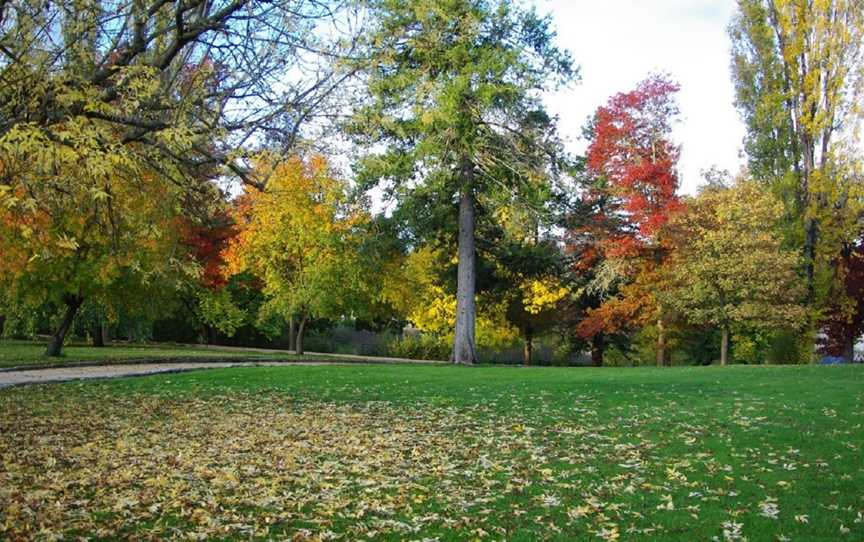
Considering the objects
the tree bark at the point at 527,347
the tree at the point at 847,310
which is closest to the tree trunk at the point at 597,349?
the tree bark at the point at 527,347

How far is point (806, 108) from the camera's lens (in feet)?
96.5

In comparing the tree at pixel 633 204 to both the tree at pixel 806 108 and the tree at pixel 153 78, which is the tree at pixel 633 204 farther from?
the tree at pixel 153 78

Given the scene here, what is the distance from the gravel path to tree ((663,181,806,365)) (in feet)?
54.3

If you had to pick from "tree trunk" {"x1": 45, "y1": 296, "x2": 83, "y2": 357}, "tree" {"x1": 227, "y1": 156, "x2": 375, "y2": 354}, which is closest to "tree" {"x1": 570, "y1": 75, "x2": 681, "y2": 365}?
"tree" {"x1": 227, "y1": 156, "x2": 375, "y2": 354}

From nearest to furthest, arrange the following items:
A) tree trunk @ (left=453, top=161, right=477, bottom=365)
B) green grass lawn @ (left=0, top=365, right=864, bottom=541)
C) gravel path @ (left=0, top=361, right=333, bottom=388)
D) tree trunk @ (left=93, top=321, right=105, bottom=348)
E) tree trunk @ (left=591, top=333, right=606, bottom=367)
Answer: green grass lawn @ (left=0, top=365, right=864, bottom=541)
gravel path @ (left=0, top=361, right=333, bottom=388)
tree trunk @ (left=453, top=161, right=477, bottom=365)
tree trunk @ (left=93, top=321, right=105, bottom=348)
tree trunk @ (left=591, top=333, right=606, bottom=367)

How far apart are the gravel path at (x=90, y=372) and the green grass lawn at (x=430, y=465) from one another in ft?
6.79

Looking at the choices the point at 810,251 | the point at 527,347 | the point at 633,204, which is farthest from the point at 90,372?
the point at 810,251

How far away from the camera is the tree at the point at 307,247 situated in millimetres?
27844

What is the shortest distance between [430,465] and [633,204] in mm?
24853

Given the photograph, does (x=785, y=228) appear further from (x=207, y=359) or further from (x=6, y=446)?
(x=6, y=446)

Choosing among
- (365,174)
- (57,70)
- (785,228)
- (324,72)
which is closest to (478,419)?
(324,72)

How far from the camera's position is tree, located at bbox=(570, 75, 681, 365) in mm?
30719

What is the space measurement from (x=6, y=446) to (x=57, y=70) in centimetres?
425

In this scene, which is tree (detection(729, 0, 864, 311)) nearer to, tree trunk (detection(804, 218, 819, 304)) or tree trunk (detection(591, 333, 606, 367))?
tree trunk (detection(804, 218, 819, 304))
